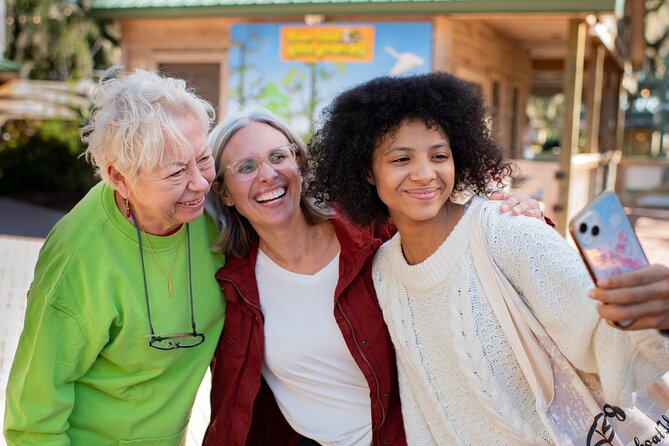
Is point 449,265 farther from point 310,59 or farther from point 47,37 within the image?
→ point 47,37

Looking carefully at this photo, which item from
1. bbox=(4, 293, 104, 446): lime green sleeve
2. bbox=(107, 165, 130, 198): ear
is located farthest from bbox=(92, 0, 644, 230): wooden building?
bbox=(4, 293, 104, 446): lime green sleeve

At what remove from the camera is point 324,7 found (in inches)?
355

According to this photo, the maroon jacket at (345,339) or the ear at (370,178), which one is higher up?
the ear at (370,178)

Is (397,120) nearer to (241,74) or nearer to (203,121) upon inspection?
(203,121)

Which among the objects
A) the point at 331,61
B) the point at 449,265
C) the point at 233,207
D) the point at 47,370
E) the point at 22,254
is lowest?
the point at 22,254

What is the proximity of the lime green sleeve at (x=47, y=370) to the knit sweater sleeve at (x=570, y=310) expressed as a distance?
127cm

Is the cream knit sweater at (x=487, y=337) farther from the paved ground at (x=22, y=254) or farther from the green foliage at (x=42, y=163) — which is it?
the green foliage at (x=42, y=163)

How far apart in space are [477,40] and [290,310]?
7855 mm

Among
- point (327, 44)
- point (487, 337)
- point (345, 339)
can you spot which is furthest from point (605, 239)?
point (327, 44)

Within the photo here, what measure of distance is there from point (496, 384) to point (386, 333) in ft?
1.96

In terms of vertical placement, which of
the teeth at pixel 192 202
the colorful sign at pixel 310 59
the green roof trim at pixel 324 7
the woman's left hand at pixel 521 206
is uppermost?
the green roof trim at pixel 324 7

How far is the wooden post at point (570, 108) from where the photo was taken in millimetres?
8484

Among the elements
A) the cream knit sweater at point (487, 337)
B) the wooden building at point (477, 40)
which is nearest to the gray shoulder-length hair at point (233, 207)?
the cream knit sweater at point (487, 337)

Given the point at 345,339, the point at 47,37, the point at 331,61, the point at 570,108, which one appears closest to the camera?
the point at 345,339
